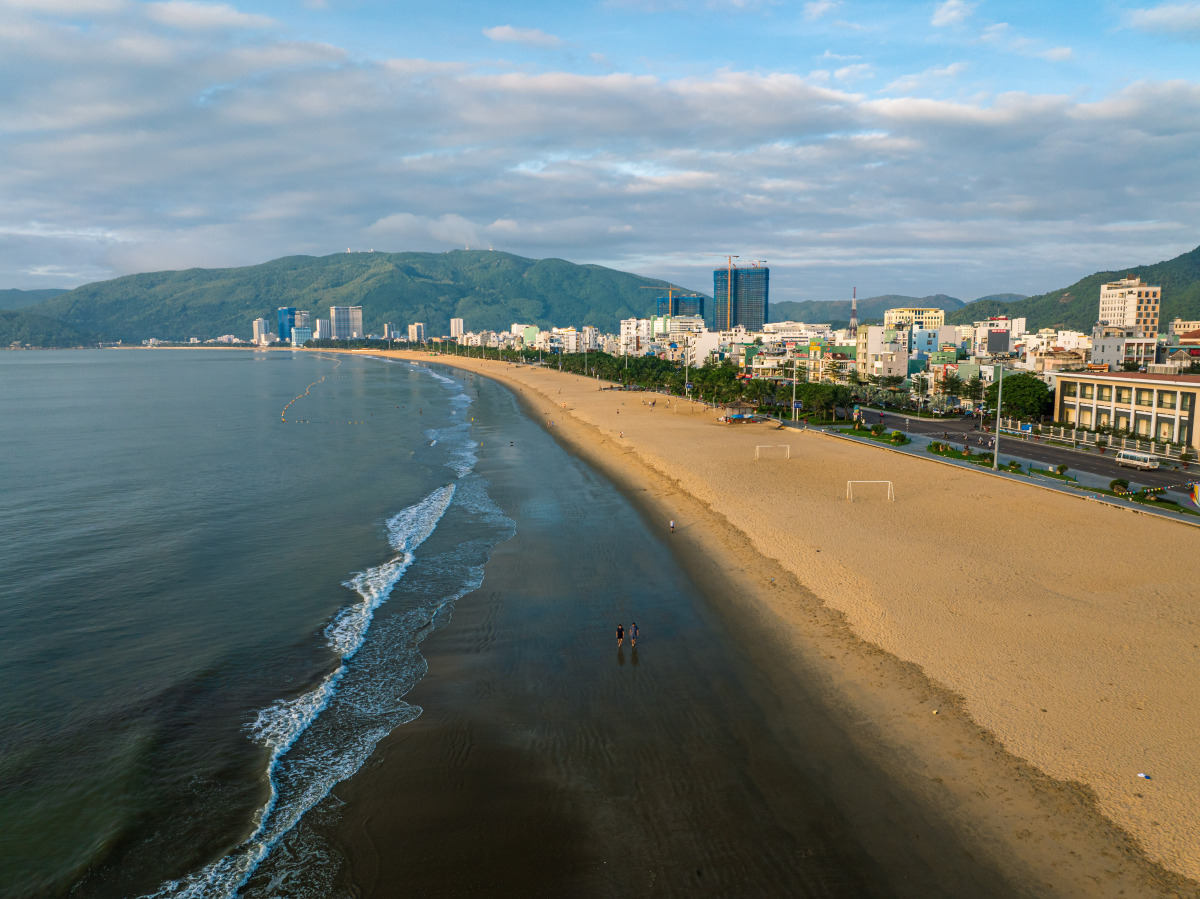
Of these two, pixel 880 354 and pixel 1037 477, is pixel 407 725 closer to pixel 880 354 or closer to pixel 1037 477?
pixel 1037 477

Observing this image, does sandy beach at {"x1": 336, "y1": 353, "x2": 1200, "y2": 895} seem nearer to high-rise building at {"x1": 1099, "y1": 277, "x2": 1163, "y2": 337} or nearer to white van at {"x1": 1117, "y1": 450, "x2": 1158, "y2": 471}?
white van at {"x1": 1117, "y1": 450, "x2": 1158, "y2": 471}

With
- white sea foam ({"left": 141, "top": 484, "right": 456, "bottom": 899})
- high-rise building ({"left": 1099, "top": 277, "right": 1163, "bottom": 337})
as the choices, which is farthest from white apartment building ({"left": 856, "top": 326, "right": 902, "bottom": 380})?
white sea foam ({"left": 141, "top": 484, "right": 456, "bottom": 899})

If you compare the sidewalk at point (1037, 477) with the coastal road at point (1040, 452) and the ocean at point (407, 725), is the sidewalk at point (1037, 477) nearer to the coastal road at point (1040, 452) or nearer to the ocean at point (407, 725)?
the coastal road at point (1040, 452)

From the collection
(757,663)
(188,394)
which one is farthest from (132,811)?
(188,394)

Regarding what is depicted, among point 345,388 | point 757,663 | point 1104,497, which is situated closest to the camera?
point 757,663

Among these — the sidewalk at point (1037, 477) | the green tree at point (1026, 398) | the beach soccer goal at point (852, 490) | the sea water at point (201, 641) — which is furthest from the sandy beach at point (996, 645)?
the green tree at point (1026, 398)

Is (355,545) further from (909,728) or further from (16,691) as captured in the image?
(909,728)
